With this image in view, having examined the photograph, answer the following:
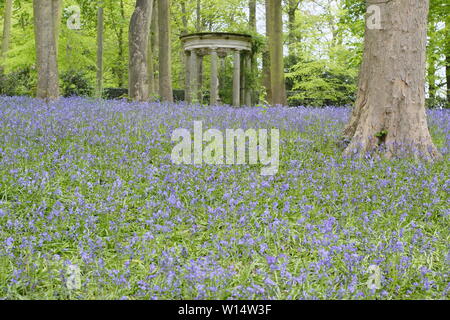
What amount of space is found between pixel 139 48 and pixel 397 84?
847 cm

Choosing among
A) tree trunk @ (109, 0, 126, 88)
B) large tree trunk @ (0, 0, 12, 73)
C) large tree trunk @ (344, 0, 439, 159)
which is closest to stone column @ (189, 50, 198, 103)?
large tree trunk @ (0, 0, 12, 73)

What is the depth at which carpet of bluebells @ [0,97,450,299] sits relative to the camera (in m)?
3.61

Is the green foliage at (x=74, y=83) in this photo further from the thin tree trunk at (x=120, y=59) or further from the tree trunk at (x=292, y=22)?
the tree trunk at (x=292, y=22)

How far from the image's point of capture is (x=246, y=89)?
19.4 meters

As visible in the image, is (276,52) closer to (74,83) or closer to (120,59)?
(74,83)

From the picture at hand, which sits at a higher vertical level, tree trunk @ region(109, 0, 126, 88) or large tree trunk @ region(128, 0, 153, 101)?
tree trunk @ region(109, 0, 126, 88)

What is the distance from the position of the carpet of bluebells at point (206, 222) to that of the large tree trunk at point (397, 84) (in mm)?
510

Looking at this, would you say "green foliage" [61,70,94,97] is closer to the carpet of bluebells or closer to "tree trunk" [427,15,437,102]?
"tree trunk" [427,15,437,102]

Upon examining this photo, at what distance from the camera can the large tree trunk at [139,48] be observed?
14.1 meters

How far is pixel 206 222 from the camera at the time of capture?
491 centimetres

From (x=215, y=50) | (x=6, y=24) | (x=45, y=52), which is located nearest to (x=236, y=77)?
(x=215, y=50)

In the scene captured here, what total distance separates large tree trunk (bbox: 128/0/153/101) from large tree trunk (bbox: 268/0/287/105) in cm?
417

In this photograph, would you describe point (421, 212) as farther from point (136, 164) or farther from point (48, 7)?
point (48, 7)

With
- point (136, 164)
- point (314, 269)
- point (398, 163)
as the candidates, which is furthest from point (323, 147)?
point (314, 269)
